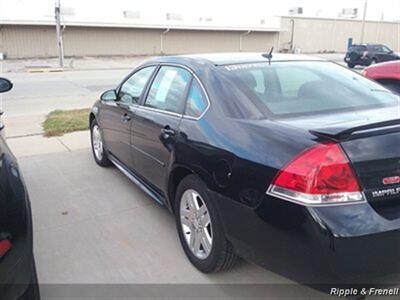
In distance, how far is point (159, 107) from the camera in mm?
3752

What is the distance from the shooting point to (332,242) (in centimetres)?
217

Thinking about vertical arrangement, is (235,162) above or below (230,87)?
below

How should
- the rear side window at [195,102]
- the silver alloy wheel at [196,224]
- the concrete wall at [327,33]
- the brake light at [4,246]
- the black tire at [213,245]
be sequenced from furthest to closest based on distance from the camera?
the concrete wall at [327,33], the rear side window at [195,102], the silver alloy wheel at [196,224], the black tire at [213,245], the brake light at [4,246]

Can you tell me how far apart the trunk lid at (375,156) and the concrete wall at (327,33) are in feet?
142

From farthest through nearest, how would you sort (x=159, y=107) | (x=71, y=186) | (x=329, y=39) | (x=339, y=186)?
(x=329, y=39) < (x=71, y=186) < (x=159, y=107) < (x=339, y=186)

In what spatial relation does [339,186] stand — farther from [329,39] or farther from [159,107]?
[329,39]

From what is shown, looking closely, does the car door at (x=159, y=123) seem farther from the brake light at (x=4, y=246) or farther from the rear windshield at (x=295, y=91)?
the brake light at (x=4, y=246)

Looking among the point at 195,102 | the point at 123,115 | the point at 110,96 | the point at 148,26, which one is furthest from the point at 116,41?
the point at 195,102

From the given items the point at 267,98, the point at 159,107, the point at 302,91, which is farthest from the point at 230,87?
the point at 159,107

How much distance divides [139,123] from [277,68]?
4.48ft

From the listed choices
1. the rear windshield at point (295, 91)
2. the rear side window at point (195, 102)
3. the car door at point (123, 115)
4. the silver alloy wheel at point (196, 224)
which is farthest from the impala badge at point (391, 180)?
the car door at point (123, 115)

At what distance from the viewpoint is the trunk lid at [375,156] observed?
88.4 inches

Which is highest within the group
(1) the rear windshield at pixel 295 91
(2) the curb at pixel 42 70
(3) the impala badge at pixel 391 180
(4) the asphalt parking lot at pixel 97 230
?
(1) the rear windshield at pixel 295 91

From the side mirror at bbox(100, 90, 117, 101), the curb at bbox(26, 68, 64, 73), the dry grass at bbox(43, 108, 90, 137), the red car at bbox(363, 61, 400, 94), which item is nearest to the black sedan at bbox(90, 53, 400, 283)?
the side mirror at bbox(100, 90, 117, 101)
